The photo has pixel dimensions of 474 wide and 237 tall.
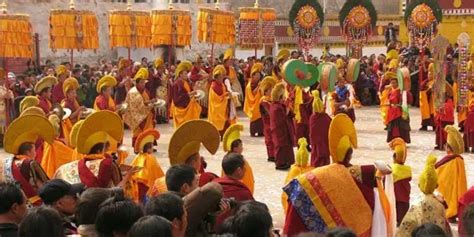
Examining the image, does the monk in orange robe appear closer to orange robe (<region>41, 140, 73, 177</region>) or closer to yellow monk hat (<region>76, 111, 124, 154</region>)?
orange robe (<region>41, 140, 73, 177</region>)

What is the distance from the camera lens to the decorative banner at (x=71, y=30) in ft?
55.0

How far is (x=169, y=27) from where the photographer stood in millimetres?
17703

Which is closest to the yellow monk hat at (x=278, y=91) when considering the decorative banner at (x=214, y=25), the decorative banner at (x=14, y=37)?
the decorative banner at (x=14, y=37)

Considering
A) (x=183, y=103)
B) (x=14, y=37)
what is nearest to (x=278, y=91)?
(x=183, y=103)

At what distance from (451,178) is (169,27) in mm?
10038

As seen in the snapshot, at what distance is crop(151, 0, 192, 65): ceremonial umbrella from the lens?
17.7 m

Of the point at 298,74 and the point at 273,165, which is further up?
the point at 298,74

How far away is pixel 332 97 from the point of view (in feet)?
43.9

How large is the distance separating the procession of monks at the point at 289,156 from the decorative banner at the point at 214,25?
164 inches

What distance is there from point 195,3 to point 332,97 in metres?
18.3

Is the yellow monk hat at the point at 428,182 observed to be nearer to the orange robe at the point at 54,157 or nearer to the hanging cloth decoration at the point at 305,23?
the orange robe at the point at 54,157

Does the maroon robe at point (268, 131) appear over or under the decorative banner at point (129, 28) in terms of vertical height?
under

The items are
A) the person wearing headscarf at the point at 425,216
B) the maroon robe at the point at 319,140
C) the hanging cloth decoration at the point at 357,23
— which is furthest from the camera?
the hanging cloth decoration at the point at 357,23

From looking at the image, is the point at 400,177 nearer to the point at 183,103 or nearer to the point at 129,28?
the point at 183,103
